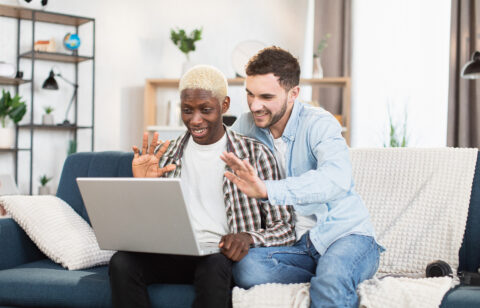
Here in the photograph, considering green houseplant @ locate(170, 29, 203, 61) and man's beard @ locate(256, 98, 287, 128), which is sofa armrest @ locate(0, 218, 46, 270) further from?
green houseplant @ locate(170, 29, 203, 61)

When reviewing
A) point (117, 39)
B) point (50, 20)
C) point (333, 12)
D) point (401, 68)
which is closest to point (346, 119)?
point (401, 68)

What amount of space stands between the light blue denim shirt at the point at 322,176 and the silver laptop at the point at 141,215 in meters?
0.32

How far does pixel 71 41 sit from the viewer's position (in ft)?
16.4

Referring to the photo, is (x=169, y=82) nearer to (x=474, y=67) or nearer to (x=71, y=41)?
(x=71, y=41)

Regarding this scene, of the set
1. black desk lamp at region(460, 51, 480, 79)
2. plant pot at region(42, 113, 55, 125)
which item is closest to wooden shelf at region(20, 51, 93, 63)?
plant pot at region(42, 113, 55, 125)

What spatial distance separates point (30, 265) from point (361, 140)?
131 inches

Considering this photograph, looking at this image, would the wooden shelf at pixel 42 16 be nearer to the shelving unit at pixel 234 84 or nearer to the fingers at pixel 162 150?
the shelving unit at pixel 234 84

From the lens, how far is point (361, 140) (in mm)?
4977

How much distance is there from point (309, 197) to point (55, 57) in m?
3.87

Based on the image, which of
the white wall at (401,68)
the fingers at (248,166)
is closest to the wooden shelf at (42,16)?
the white wall at (401,68)

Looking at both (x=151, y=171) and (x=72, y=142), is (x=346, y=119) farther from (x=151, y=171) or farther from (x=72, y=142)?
(x=151, y=171)

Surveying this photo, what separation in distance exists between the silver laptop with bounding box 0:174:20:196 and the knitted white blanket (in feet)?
10.2

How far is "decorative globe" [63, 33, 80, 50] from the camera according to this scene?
498 cm

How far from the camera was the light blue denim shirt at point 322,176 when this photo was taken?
1710 millimetres
